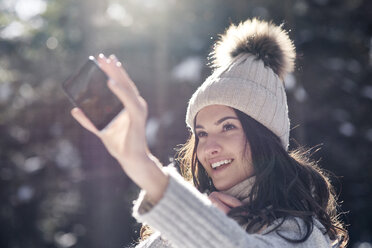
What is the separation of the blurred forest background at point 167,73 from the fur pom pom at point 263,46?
19.8 ft

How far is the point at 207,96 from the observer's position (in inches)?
90.0

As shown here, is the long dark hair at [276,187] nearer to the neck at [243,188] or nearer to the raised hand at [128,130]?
the neck at [243,188]

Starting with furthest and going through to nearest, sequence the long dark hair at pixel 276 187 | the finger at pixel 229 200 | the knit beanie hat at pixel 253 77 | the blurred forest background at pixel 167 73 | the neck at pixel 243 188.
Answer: the blurred forest background at pixel 167 73 → the knit beanie hat at pixel 253 77 → the neck at pixel 243 188 → the finger at pixel 229 200 → the long dark hair at pixel 276 187

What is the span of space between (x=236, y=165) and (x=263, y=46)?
68 cm

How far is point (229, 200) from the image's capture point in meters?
2.02

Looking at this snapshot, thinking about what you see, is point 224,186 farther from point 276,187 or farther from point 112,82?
point 112,82

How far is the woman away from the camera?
132cm

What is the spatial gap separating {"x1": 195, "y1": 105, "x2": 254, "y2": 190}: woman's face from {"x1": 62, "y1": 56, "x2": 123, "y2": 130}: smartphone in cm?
91

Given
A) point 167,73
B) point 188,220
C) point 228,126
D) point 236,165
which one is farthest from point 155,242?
point 167,73

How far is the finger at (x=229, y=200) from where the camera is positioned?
200 cm

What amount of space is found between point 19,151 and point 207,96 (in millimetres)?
11217

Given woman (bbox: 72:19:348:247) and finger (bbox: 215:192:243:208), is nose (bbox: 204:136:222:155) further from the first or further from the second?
finger (bbox: 215:192:243:208)

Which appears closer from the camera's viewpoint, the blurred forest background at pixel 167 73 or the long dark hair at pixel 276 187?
the long dark hair at pixel 276 187

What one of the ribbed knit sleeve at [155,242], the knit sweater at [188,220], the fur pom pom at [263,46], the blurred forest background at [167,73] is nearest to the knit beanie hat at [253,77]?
the fur pom pom at [263,46]
